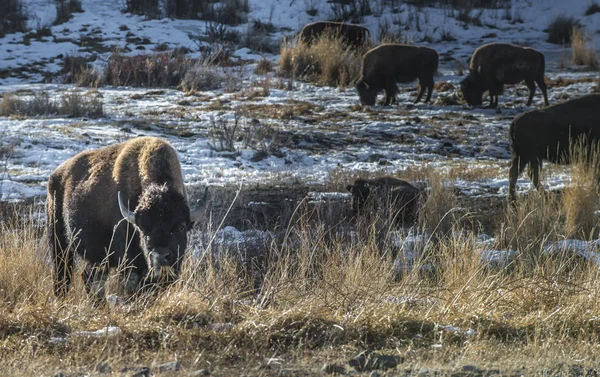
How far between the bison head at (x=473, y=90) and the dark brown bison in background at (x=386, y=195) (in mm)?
8616

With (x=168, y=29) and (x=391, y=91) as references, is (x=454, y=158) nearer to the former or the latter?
(x=391, y=91)

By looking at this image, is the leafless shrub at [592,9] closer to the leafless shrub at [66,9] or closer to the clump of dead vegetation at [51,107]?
the leafless shrub at [66,9]

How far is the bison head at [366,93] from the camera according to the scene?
60.0ft

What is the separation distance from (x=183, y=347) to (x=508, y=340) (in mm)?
2041

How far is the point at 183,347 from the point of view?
4895 millimetres

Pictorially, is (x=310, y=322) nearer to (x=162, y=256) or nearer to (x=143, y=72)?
(x=162, y=256)

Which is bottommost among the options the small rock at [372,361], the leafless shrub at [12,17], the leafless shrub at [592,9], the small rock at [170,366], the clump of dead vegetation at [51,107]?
the clump of dead vegetation at [51,107]

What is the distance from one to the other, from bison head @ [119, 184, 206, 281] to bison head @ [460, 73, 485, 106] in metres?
13.6

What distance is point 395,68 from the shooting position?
19438mm

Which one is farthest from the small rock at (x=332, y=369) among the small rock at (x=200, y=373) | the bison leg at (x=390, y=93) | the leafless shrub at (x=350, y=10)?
the leafless shrub at (x=350, y=10)

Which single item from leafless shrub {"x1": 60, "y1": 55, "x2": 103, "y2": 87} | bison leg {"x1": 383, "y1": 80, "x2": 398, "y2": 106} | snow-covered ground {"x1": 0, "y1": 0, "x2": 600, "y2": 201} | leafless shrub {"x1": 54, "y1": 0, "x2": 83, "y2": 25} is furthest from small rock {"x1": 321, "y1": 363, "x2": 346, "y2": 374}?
leafless shrub {"x1": 54, "y1": 0, "x2": 83, "y2": 25}

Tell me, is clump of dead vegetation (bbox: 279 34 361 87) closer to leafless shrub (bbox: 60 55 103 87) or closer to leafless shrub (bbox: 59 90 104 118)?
leafless shrub (bbox: 60 55 103 87)

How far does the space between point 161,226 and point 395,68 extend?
1450 centimetres

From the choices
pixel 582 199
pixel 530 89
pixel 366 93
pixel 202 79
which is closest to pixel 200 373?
pixel 582 199
